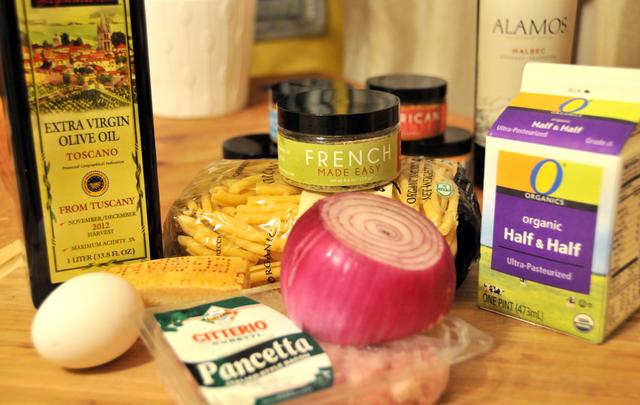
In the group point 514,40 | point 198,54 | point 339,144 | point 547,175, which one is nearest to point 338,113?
point 339,144

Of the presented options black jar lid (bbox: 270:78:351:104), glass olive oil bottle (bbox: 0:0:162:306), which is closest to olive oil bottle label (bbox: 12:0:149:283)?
glass olive oil bottle (bbox: 0:0:162:306)

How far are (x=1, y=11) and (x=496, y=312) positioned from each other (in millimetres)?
498

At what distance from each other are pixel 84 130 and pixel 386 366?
343 mm

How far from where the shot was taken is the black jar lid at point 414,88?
1.05 meters

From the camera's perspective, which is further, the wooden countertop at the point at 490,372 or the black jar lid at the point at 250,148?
the black jar lid at the point at 250,148

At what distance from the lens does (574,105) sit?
26.3 inches

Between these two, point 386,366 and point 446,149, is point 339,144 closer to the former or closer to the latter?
point 386,366

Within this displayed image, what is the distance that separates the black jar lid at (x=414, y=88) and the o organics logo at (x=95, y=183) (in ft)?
1.44

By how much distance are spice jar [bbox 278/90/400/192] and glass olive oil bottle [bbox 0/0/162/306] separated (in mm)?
134

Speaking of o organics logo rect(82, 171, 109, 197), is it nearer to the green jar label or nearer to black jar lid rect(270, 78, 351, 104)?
the green jar label

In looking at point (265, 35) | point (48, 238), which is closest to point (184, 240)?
point (48, 238)

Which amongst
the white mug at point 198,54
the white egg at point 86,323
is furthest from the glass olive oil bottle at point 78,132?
the white mug at point 198,54

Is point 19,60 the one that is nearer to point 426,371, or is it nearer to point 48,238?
point 48,238

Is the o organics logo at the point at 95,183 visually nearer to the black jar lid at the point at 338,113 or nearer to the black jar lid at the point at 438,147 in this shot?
the black jar lid at the point at 338,113
